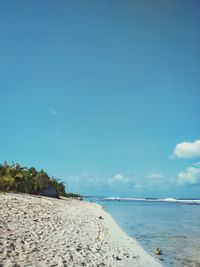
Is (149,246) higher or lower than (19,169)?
lower

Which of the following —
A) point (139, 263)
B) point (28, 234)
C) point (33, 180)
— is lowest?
point (139, 263)

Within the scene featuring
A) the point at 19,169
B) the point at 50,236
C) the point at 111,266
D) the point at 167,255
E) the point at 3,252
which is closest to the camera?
the point at 3,252

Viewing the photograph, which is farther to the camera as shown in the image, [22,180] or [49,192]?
[49,192]

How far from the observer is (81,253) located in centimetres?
1391

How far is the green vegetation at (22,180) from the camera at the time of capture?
165 feet

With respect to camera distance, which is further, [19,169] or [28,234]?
[19,169]

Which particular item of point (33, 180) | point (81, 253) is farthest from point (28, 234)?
point (33, 180)

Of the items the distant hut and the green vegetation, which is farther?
the distant hut

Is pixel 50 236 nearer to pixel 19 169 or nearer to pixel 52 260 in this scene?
pixel 52 260

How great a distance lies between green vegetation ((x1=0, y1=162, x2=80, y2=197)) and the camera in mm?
50381

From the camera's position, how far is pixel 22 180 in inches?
2320

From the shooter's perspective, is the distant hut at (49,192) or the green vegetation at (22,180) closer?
the green vegetation at (22,180)

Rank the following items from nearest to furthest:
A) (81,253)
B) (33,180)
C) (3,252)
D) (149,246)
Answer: (3,252)
(81,253)
(149,246)
(33,180)

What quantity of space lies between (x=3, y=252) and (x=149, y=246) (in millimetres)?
11313
